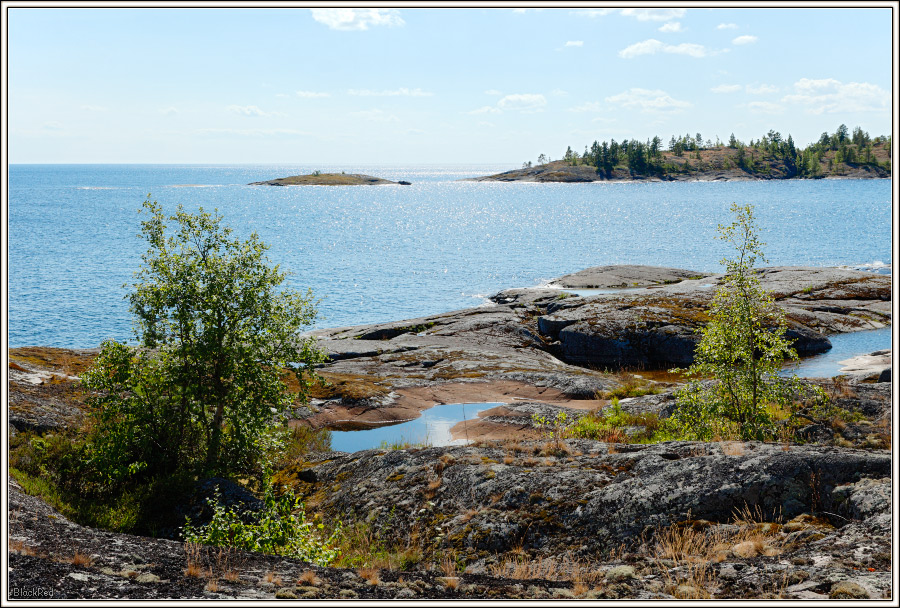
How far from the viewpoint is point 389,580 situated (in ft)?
29.1

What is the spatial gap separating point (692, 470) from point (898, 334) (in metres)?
4.53

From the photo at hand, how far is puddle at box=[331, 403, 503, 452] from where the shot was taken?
24641 mm

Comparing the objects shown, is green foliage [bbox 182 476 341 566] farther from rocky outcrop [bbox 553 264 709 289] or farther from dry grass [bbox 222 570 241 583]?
rocky outcrop [bbox 553 264 709 289]

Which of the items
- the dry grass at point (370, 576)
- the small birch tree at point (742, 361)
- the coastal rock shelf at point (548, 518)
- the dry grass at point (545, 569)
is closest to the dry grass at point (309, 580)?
the coastal rock shelf at point (548, 518)

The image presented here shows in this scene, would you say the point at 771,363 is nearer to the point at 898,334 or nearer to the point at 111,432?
the point at 898,334

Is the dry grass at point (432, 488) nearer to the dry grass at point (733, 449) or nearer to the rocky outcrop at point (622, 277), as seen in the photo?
the dry grass at point (733, 449)

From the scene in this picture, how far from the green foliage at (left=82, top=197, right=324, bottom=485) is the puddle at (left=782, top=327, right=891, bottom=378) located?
106 ft

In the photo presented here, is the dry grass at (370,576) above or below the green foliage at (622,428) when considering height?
above

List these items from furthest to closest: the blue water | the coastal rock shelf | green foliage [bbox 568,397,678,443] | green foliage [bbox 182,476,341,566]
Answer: the blue water
green foliage [bbox 568,397,678,443]
green foliage [bbox 182,476,341,566]
the coastal rock shelf

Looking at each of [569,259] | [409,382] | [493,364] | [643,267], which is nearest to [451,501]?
[409,382]

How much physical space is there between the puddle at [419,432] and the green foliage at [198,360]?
7.67 meters

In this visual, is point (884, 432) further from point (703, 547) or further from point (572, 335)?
point (572, 335)

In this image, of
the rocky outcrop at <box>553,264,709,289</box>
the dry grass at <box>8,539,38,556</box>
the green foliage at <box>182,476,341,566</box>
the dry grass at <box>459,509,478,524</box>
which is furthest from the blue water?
the dry grass at <box>459,509,478,524</box>

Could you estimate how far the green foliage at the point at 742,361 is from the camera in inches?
658
